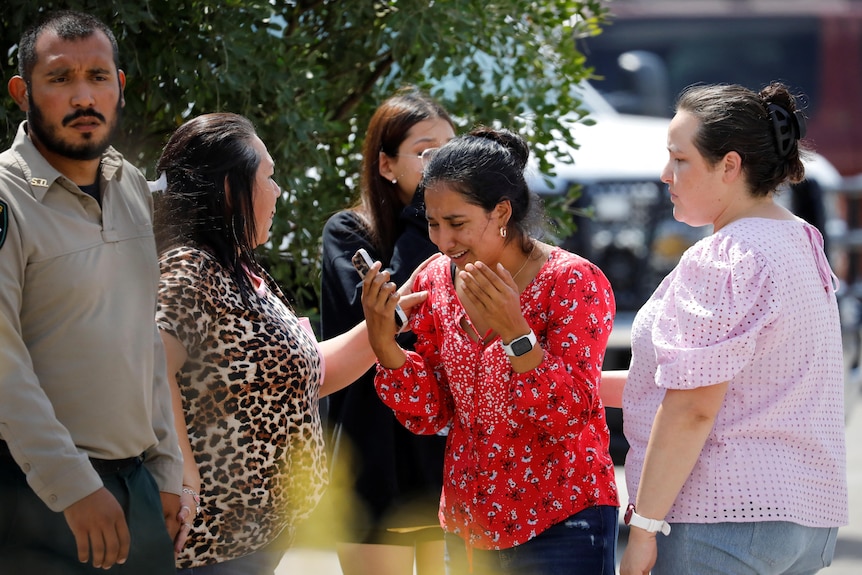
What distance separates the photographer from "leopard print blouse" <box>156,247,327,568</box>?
2727mm

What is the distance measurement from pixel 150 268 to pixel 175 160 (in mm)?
436

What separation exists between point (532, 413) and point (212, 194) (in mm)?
896

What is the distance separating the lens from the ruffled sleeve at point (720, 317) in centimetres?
249

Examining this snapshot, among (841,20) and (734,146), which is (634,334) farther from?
(841,20)

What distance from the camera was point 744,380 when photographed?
2.55 m

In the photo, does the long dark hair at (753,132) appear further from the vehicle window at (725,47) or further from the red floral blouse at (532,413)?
the vehicle window at (725,47)

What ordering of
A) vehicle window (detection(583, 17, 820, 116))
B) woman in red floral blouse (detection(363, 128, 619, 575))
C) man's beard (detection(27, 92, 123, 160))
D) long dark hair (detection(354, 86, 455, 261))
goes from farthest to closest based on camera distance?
1. vehicle window (detection(583, 17, 820, 116))
2. long dark hair (detection(354, 86, 455, 261))
3. woman in red floral blouse (detection(363, 128, 619, 575))
4. man's beard (detection(27, 92, 123, 160))

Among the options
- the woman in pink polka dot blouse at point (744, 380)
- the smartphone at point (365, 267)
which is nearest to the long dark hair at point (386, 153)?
the smartphone at point (365, 267)

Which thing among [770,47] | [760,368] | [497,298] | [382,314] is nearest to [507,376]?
[497,298]

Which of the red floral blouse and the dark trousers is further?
the red floral blouse

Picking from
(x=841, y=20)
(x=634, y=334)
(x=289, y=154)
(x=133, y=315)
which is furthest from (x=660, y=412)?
(x=841, y=20)

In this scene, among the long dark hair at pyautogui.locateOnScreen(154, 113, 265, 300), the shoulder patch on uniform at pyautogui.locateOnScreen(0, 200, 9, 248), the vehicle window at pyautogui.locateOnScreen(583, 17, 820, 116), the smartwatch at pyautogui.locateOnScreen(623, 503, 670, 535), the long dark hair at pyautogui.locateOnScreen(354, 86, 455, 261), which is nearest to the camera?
the shoulder patch on uniform at pyautogui.locateOnScreen(0, 200, 9, 248)

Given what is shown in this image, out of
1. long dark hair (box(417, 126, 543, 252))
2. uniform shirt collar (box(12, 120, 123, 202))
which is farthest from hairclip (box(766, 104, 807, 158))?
uniform shirt collar (box(12, 120, 123, 202))

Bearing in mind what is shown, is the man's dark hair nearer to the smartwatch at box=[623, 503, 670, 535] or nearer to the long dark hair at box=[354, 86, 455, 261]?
the long dark hair at box=[354, 86, 455, 261]
